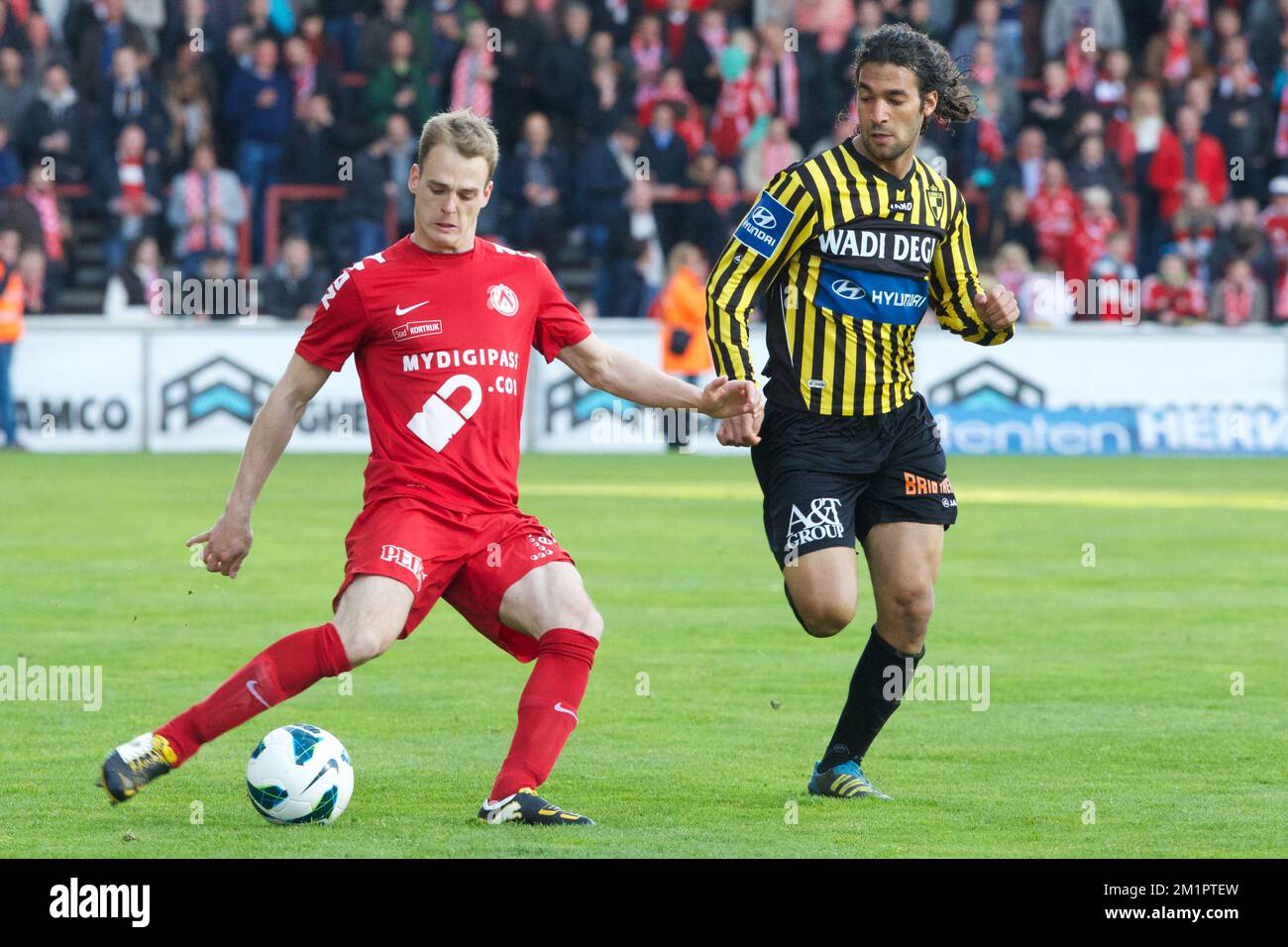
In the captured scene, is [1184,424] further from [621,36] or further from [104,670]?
[104,670]

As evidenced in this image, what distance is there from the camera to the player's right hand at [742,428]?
6586 millimetres

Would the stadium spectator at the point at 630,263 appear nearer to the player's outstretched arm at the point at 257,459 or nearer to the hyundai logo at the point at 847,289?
the hyundai logo at the point at 847,289

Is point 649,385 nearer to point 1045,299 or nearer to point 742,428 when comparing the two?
point 742,428

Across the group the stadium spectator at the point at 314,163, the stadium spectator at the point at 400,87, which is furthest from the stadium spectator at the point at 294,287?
the stadium spectator at the point at 400,87

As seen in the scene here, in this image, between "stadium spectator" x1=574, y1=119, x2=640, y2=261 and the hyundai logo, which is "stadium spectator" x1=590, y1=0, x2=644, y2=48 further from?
the hyundai logo

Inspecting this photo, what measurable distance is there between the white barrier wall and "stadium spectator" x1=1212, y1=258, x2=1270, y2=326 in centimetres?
128

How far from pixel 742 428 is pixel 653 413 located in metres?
16.0

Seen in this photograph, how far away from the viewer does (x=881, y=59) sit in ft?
22.5

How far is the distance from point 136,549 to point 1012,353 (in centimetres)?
1081

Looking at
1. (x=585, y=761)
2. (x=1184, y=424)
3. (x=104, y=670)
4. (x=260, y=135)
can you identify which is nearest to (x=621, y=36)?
(x=260, y=135)

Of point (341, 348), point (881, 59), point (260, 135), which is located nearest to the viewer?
point (341, 348)

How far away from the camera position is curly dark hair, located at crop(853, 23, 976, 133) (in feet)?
22.5

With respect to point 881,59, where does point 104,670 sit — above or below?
below

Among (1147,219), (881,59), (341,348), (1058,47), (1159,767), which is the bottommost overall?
(1159,767)
